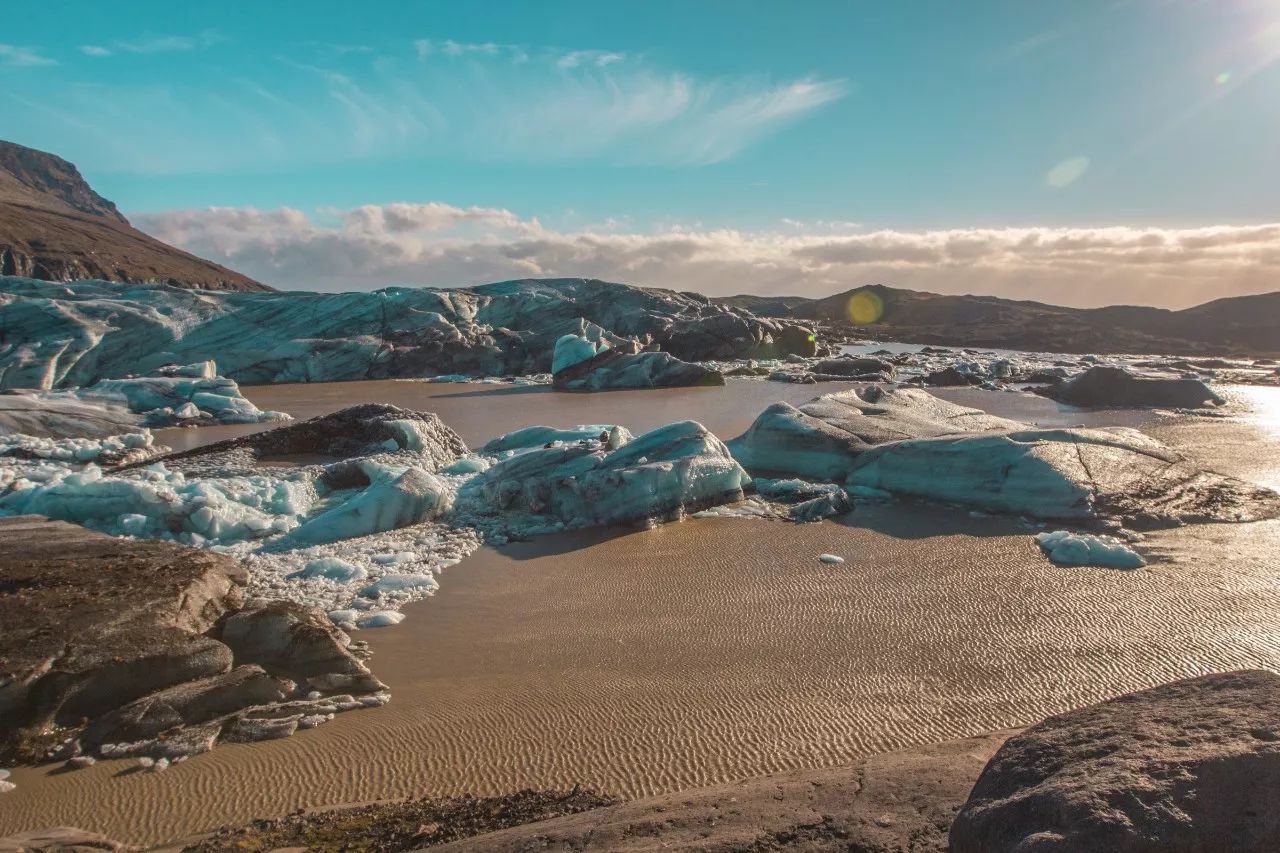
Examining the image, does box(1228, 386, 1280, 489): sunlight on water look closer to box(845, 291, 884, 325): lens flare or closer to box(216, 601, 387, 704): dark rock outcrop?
box(216, 601, 387, 704): dark rock outcrop

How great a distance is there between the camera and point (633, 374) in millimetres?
34000

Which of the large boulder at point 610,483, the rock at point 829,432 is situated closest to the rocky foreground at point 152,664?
the large boulder at point 610,483

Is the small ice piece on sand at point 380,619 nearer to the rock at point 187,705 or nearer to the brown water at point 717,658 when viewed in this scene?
the brown water at point 717,658

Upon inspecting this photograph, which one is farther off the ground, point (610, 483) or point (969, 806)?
point (969, 806)

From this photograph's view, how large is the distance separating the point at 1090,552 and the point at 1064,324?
72.4 metres

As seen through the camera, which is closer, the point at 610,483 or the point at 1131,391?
the point at 610,483

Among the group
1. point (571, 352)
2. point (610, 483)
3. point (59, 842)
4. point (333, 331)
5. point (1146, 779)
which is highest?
point (333, 331)

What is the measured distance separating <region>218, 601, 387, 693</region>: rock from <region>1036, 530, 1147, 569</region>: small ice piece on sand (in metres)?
7.88

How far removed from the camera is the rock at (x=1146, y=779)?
7.80ft

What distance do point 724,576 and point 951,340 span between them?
204 ft

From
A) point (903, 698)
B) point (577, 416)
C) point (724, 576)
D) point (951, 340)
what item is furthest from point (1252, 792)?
point (951, 340)

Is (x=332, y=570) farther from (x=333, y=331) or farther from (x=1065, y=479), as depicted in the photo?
(x=333, y=331)

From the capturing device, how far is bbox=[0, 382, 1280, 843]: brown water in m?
4.95

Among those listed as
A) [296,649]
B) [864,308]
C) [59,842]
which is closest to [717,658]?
[296,649]
